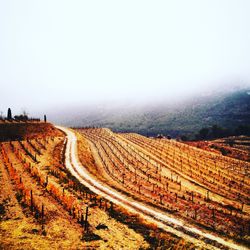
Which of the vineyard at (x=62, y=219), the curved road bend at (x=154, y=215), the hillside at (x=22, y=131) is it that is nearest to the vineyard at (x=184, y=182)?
the curved road bend at (x=154, y=215)

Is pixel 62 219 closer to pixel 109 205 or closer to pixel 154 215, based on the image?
pixel 109 205

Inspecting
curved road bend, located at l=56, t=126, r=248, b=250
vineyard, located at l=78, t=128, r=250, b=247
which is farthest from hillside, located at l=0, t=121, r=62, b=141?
curved road bend, located at l=56, t=126, r=248, b=250

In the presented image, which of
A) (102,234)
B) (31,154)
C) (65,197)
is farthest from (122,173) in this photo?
(102,234)

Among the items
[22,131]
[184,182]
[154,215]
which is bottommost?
[184,182]

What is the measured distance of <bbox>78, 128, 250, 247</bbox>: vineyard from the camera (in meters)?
33.2

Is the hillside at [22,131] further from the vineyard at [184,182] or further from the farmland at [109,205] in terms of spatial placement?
the vineyard at [184,182]

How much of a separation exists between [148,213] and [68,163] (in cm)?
2666

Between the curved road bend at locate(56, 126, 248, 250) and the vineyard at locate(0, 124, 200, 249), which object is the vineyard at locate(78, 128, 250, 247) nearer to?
the curved road bend at locate(56, 126, 248, 250)

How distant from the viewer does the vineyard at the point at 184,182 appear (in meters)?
33.2

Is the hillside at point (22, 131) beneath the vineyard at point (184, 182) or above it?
above

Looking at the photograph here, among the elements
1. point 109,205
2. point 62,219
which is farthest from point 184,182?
point 62,219

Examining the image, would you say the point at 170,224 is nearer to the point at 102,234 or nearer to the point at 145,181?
the point at 102,234

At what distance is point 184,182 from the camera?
5669 centimetres

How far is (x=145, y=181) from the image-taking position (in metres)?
51.3
